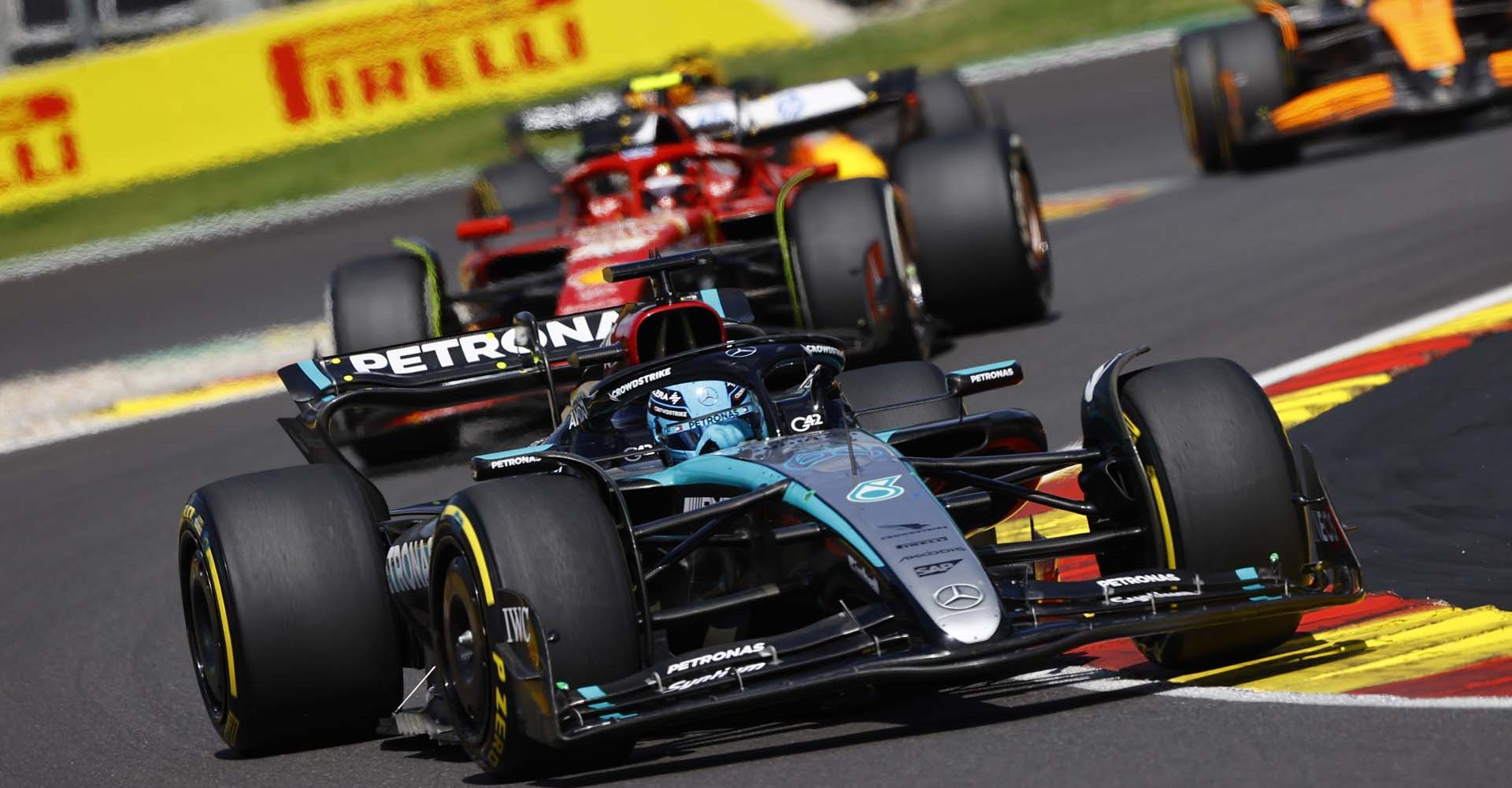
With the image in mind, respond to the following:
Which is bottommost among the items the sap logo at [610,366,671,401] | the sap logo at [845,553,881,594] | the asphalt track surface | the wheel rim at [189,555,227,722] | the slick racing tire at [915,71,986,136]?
the asphalt track surface

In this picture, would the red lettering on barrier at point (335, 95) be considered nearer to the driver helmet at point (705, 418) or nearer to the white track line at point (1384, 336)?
the white track line at point (1384, 336)

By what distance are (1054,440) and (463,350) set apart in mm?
3254

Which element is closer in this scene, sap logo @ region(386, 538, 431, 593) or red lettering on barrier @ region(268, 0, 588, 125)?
sap logo @ region(386, 538, 431, 593)

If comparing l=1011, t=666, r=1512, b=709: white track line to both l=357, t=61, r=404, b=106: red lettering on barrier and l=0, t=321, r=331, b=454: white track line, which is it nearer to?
l=0, t=321, r=331, b=454: white track line

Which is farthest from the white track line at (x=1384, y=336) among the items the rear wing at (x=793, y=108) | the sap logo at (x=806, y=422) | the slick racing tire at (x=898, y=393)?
the sap logo at (x=806, y=422)

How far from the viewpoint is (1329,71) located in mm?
17281

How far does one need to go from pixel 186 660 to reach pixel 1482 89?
1107 centimetres

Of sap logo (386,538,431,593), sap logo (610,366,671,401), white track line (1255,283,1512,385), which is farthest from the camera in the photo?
white track line (1255,283,1512,385)

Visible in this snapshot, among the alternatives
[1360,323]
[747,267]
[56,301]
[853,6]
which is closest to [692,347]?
[747,267]

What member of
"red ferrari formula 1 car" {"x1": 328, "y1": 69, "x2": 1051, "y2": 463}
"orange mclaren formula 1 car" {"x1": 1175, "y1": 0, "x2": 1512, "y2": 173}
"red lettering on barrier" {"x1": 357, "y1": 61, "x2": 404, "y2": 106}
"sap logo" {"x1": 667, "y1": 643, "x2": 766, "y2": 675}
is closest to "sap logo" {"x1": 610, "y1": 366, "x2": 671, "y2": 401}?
"sap logo" {"x1": 667, "y1": 643, "x2": 766, "y2": 675}

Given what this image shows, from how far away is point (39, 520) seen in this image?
12.3 m

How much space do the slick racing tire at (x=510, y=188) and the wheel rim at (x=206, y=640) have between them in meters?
9.41

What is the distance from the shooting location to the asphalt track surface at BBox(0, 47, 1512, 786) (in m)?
5.68

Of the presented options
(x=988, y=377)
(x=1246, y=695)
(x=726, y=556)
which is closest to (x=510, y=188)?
(x=988, y=377)
